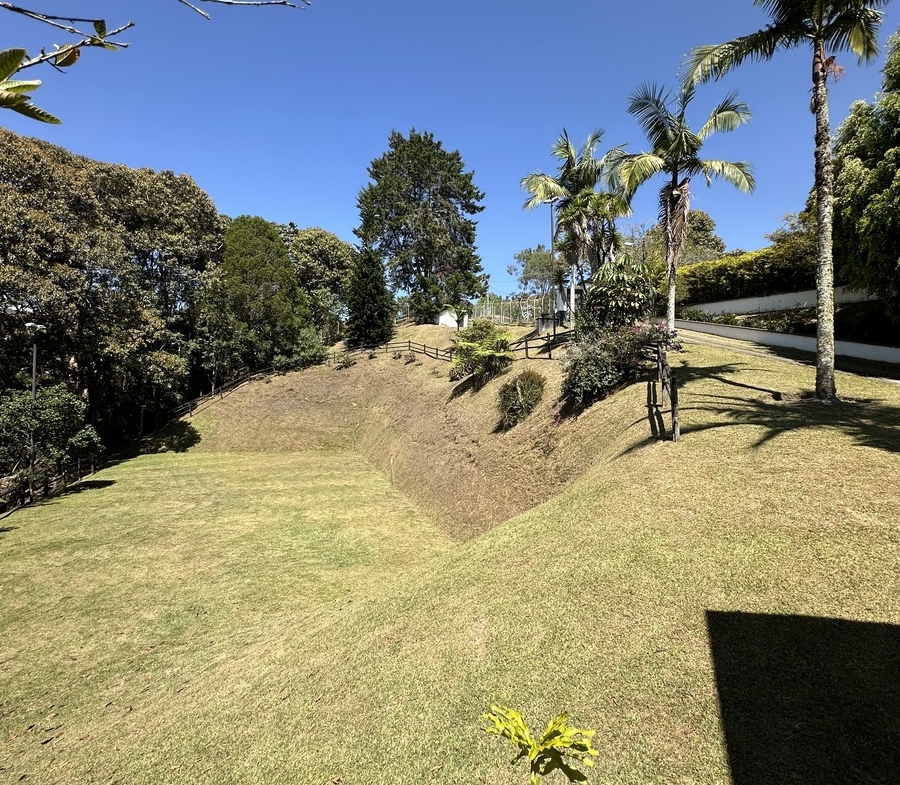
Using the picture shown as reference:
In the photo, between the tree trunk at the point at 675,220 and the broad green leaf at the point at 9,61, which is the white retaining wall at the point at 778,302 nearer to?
the tree trunk at the point at 675,220

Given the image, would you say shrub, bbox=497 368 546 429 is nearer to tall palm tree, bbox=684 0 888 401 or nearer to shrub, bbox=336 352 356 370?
tall palm tree, bbox=684 0 888 401

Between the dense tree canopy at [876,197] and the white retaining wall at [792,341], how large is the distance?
142 cm

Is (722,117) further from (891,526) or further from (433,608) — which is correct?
(433,608)

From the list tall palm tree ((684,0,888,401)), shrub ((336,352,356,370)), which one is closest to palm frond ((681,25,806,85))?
tall palm tree ((684,0,888,401))

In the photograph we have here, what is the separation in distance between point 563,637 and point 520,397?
10.8 m

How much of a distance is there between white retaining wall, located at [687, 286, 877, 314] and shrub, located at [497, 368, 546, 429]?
16.3 m

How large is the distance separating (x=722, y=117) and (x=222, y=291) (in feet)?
96.7

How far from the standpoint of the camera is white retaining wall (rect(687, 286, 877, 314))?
→ 21.2m

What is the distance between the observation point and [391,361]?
3192 cm

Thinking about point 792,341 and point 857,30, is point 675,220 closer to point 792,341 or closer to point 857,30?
point 857,30

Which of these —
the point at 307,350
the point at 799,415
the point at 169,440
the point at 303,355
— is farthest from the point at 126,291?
the point at 799,415

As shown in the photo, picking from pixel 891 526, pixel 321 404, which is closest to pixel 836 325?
pixel 891 526

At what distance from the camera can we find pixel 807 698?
351cm

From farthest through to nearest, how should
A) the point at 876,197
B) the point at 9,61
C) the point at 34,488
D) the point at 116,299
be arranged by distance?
the point at 116,299
the point at 34,488
the point at 876,197
the point at 9,61
